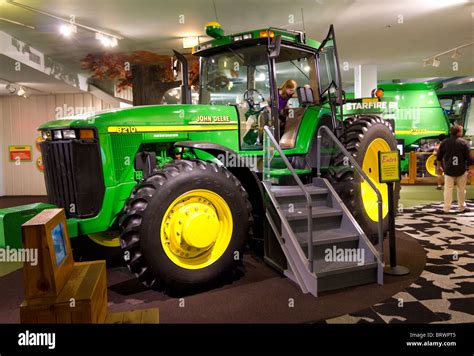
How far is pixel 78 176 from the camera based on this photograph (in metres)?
3.49

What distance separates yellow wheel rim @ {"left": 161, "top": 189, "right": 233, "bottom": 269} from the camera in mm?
3418

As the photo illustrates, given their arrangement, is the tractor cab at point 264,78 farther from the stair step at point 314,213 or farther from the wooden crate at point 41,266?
the wooden crate at point 41,266

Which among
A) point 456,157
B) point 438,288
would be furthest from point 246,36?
point 456,157

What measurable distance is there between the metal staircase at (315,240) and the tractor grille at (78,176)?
1662 millimetres

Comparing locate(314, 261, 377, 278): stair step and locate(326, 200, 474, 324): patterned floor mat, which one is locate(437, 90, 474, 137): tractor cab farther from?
locate(314, 261, 377, 278): stair step

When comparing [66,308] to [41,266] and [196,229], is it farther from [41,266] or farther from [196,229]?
[196,229]

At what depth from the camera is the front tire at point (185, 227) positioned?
10.7ft

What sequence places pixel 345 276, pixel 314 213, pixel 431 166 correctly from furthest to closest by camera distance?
pixel 431 166 → pixel 314 213 → pixel 345 276

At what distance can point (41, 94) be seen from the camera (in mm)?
11203

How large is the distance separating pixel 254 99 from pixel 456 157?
187 inches

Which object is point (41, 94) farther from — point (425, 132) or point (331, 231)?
point (425, 132)

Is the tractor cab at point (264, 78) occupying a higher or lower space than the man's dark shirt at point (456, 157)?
higher

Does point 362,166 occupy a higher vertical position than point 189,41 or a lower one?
lower

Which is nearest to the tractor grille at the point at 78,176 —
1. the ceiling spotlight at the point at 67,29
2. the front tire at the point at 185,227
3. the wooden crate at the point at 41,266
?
the front tire at the point at 185,227
